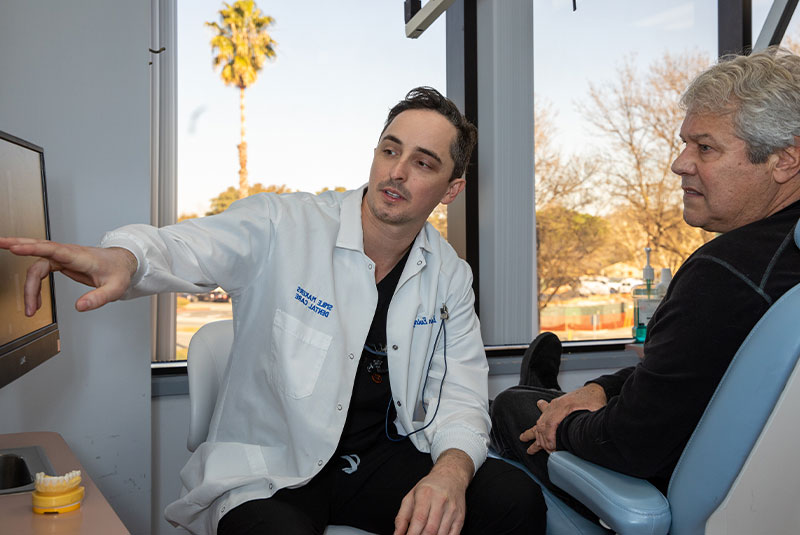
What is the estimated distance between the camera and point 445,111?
1778 mm

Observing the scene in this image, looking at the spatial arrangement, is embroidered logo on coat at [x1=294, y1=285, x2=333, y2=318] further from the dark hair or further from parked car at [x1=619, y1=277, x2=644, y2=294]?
parked car at [x1=619, y1=277, x2=644, y2=294]

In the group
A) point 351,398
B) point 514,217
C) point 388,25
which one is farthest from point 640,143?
point 351,398

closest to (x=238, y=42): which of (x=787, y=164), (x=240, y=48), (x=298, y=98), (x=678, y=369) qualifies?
(x=240, y=48)

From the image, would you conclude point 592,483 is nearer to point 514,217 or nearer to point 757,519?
point 757,519

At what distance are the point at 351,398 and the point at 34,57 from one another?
1.22m

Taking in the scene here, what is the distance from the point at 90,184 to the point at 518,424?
4.31 ft

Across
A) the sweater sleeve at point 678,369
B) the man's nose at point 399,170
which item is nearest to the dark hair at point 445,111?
the man's nose at point 399,170

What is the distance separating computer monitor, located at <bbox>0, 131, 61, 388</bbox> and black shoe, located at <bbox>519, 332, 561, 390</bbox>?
1357 mm

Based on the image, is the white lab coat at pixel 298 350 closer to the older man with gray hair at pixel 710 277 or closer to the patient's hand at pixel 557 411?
the patient's hand at pixel 557 411

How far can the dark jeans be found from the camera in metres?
1.60

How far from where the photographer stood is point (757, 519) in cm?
106

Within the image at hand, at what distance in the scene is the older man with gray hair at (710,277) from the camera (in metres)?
1.13

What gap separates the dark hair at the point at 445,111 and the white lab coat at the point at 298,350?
0.29 m

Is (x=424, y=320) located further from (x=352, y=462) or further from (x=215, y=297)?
(x=215, y=297)
